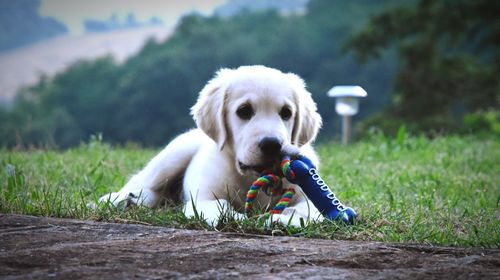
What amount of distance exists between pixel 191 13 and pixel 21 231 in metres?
51.8

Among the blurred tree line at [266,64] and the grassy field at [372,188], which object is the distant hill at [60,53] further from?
the grassy field at [372,188]

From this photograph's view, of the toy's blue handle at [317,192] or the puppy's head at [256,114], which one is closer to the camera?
the toy's blue handle at [317,192]

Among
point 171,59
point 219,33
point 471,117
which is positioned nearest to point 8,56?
point 171,59

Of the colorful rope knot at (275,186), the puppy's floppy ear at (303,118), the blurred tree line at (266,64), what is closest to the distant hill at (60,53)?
the blurred tree line at (266,64)

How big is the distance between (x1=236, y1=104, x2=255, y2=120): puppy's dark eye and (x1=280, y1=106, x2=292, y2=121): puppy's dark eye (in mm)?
179

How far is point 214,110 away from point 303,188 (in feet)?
2.84

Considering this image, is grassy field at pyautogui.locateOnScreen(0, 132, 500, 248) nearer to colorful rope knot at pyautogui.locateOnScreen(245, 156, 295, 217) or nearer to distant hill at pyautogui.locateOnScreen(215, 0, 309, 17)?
colorful rope knot at pyautogui.locateOnScreen(245, 156, 295, 217)

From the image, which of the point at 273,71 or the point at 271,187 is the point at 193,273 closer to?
the point at 271,187

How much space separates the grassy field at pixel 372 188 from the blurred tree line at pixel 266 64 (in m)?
13.1

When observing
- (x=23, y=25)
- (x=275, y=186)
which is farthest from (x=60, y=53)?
(x=275, y=186)

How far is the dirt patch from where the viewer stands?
99.6 inches

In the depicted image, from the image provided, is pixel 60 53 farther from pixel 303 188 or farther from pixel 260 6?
pixel 303 188

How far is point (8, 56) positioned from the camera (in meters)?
44.6

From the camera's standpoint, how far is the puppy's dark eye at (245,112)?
4250mm
